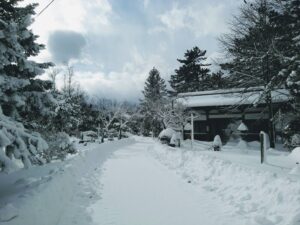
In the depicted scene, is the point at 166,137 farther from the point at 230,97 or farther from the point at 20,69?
the point at 20,69

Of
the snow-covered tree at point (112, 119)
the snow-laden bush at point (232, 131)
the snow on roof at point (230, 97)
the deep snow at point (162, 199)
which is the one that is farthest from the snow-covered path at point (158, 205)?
the snow-covered tree at point (112, 119)

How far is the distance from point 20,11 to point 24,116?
10.5ft

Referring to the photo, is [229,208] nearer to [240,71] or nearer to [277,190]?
[277,190]

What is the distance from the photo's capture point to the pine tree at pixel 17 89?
5898 millimetres

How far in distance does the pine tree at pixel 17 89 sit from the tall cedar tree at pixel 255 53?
621 inches

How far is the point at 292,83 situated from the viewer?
16391mm

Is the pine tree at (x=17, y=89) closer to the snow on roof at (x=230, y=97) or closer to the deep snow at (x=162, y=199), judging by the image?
the deep snow at (x=162, y=199)

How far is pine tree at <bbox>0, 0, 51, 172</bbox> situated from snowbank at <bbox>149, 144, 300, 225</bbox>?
472 centimetres

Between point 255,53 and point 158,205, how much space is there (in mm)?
16866

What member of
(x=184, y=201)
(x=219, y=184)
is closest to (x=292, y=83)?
(x=219, y=184)

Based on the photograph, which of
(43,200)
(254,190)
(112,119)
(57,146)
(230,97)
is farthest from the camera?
(112,119)

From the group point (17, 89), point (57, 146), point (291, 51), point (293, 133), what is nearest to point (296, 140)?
point (293, 133)

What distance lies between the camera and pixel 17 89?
26.5ft

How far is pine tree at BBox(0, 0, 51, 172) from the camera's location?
19.4 feet
